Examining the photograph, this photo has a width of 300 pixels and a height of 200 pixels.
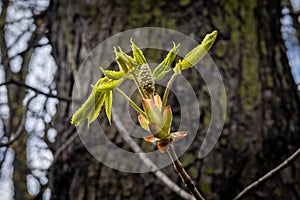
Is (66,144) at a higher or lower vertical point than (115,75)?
lower

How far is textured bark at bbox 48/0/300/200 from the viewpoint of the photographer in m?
1.00

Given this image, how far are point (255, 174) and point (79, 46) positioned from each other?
24.9 inches

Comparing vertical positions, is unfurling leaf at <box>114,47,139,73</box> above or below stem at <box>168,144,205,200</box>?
above

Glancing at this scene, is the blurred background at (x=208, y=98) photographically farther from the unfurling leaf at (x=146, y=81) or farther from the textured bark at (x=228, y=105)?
Answer: the unfurling leaf at (x=146, y=81)

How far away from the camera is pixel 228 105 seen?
1068mm

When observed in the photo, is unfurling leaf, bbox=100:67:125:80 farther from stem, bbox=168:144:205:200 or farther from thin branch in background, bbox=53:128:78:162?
thin branch in background, bbox=53:128:78:162

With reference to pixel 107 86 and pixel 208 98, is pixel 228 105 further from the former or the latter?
pixel 107 86

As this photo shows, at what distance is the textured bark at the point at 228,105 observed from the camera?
39.4 inches

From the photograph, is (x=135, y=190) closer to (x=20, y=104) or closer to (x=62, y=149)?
(x=62, y=149)

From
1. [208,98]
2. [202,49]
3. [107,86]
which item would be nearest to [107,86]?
[107,86]

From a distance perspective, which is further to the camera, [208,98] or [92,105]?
[208,98]

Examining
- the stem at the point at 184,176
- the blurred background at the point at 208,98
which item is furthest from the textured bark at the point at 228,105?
the stem at the point at 184,176

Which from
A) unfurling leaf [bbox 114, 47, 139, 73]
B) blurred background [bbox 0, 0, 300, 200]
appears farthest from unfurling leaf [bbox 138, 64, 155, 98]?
blurred background [bbox 0, 0, 300, 200]

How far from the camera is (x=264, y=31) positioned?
1.18 meters
